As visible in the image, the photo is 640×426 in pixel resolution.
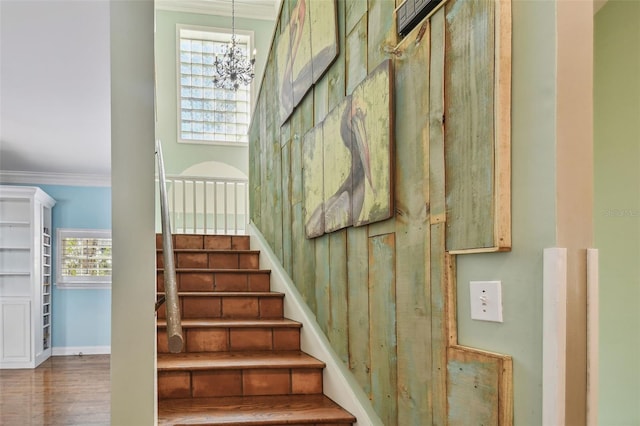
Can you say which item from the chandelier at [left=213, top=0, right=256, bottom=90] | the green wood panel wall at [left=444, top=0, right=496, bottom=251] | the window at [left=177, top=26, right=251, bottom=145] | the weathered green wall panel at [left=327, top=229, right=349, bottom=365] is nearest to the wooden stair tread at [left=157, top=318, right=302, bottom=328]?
the weathered green wall panel at [left=327, top=229, right=349, bottom=365]

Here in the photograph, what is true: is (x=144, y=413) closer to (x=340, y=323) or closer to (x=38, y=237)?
(x=340, y=323)

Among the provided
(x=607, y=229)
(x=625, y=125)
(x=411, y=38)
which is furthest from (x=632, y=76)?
(x=411, y=38)

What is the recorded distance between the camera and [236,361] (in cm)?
253

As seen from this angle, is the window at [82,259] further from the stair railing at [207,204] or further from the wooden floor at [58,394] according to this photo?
the stair railing at [207,204]

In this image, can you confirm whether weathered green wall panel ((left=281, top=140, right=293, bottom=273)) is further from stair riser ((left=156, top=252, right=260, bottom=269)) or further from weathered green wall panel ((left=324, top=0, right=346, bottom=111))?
weathered green wall panel ((left=324, top=0, right=346, bottom=111))

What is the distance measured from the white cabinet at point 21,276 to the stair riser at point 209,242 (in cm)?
344

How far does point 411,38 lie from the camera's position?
1.74 meters

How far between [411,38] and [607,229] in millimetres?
1172

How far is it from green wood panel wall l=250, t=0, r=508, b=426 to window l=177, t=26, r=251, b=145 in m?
3.98

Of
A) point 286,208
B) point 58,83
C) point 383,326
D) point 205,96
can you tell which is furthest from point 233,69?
point 383,326

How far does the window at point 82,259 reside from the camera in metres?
7.72

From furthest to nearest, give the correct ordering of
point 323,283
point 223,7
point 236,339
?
point 223,7 < point 236,339 < point 323,283

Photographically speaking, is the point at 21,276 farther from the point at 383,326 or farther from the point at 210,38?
the point at 383,326

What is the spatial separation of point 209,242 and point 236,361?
2021 mm
